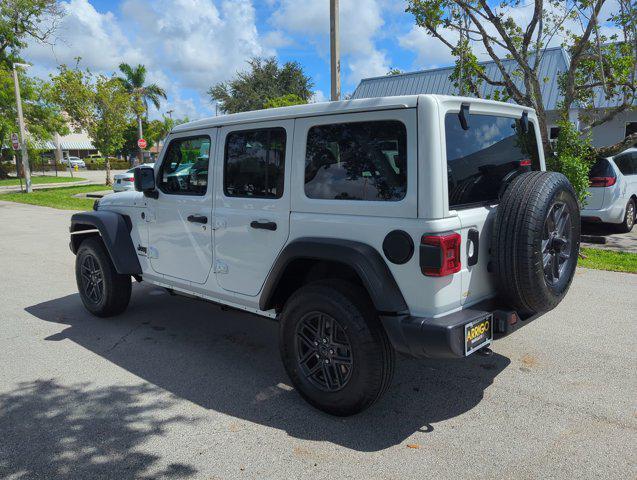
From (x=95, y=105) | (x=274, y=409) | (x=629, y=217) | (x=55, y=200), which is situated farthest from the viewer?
(x=95, y=105)

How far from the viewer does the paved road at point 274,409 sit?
9.14ft

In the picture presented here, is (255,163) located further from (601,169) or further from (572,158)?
(601,169)

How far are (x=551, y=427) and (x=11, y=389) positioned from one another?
375 cm

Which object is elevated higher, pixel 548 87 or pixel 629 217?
pixel 548 87

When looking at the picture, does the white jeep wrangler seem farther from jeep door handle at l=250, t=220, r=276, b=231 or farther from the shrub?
the shrub

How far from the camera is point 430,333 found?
9.14ft

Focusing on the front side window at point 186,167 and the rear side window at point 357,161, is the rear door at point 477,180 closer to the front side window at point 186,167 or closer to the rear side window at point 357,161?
the rear side window at point 357,161

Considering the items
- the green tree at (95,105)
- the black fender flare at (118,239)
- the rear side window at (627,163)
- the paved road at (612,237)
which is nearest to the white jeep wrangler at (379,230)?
the black fender flare at (118,239)

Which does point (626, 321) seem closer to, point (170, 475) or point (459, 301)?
point (459, 301)

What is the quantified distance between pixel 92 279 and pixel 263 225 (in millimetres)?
2649

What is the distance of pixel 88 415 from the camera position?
10.9 feet

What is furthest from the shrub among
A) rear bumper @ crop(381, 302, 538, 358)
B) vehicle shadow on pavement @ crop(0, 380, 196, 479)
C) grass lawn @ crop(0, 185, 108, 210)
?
grass lawn @ crop(0, 185, 108, 210)

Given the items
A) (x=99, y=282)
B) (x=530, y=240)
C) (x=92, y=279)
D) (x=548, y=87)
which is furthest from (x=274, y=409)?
(x=548, y=87)

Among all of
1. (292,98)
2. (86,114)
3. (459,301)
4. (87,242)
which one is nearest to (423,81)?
(292,98)
